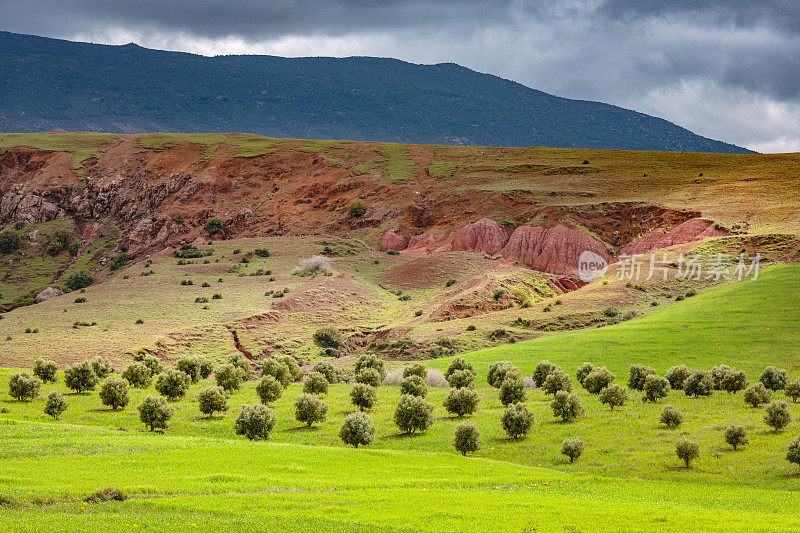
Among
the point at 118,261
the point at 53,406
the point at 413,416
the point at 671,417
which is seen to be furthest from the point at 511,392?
the point at 118,261

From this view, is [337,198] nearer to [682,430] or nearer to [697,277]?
[697,277]

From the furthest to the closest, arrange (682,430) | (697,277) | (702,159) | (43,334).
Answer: (702,159) → (697,277) → (43,334) → (682,430)

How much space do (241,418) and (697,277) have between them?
59.9m

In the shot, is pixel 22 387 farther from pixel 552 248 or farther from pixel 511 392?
pixel 552 248

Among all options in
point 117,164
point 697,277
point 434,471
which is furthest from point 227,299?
point 117,164

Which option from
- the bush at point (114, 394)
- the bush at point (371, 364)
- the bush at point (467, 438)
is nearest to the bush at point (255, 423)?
the bush at point (467, 438)

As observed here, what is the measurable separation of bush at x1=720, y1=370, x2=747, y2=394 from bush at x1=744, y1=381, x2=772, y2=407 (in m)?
3.47

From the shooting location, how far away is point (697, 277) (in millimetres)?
77250

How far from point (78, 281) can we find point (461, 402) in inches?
3677

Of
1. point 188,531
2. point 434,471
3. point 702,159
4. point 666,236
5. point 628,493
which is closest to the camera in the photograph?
point 188,531

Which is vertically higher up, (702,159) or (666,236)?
(702,159)

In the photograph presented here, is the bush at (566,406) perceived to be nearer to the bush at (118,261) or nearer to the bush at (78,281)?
the bush at (78,281)

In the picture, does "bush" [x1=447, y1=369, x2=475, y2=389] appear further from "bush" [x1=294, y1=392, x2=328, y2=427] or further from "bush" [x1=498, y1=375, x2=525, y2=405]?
"bush" [x1=294, y1=392, x2=328, y2=427]

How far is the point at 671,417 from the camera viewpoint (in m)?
34.2
